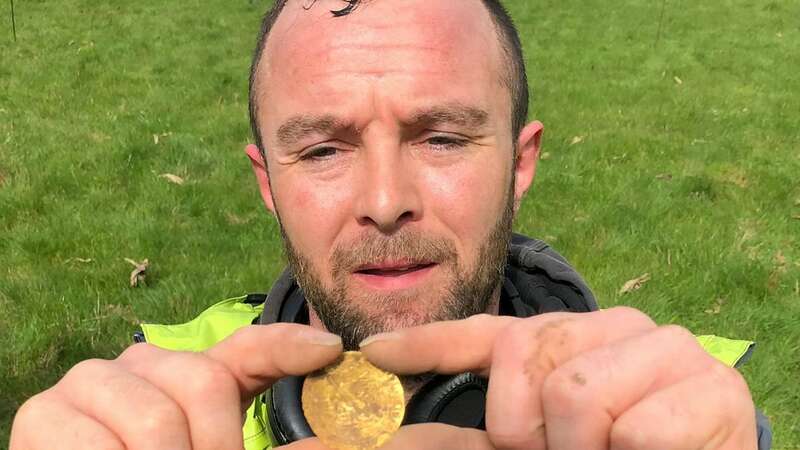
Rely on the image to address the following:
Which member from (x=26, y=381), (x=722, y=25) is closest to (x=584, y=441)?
(x=26, y=381)

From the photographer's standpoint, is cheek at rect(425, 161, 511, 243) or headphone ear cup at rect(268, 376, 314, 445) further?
cheek at rect(425, 161, 511, 243)

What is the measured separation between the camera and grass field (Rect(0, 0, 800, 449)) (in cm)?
436

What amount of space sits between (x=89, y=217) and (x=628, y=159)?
16.3 feet

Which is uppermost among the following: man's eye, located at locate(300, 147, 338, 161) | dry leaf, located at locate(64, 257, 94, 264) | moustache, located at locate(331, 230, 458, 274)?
man's eye, located at locate(300, 147, 338, 161)

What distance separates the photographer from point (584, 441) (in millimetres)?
1311

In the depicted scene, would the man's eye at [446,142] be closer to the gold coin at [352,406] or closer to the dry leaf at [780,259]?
the gold coin at [352,406]

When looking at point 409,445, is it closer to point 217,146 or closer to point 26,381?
point 26,381

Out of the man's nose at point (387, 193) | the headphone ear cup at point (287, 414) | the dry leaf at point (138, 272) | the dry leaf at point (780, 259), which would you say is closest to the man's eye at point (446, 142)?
the man's nose at point (387, 193)

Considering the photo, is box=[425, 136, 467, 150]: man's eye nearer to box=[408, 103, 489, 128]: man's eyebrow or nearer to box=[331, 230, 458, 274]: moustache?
box=[408, 103, 489, 128]: man's eyebrow

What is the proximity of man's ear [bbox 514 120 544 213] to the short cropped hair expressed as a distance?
5 centimetres

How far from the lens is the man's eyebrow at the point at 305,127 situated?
2.32 m

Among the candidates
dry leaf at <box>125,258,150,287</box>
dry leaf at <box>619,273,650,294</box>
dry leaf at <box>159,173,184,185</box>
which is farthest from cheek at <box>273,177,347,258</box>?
dry leaf at <box>159,173,184,185</box>

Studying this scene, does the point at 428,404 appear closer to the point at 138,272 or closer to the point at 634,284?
the point at 634,284

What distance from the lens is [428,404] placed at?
2.26m
